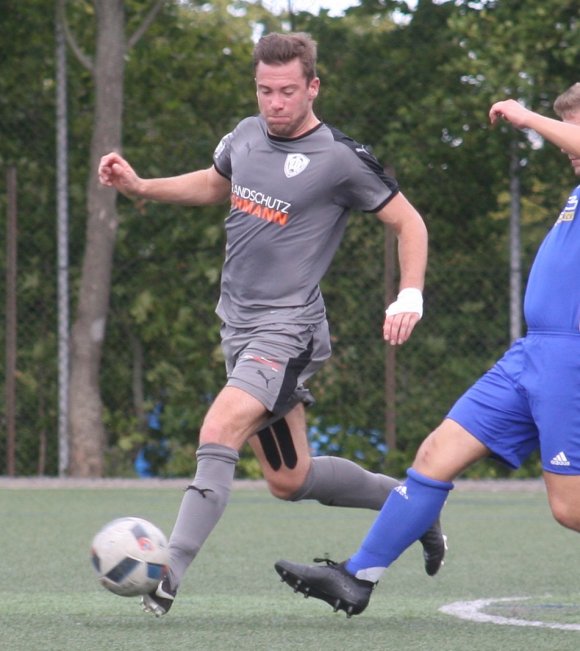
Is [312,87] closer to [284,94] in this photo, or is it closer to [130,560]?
[284,94]

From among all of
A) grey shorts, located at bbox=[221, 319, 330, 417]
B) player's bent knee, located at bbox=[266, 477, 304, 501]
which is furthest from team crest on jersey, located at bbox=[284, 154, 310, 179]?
player's bent knee, located at bbox=[266, 477, 304, 501]

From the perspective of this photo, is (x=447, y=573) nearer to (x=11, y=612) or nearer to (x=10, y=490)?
(x=11, y=612)

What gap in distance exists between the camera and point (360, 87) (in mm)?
12984

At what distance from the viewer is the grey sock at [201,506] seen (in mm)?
5062

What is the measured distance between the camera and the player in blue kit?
485 centimetres

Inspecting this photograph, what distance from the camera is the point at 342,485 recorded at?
6035 millimetres

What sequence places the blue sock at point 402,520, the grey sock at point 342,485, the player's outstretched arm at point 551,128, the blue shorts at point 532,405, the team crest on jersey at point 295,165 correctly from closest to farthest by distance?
the player's outstretched arm at point 551,128 < the blue shorts at point 532,405 < the blue sock at point 402,520 < the team crest on jersey at point 295,165 < the grey sock at point 342,485

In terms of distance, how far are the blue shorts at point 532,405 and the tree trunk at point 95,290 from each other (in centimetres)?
796

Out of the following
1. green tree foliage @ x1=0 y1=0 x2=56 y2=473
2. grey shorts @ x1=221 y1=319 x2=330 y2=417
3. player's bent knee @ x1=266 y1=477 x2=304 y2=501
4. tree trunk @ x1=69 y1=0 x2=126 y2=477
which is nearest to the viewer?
grey shorts @ x1=221 y1=319 x2=330 y2=417

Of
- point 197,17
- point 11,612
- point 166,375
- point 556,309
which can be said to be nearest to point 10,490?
point 166,375

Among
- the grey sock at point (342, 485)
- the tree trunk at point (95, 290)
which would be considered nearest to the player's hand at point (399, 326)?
the grey sock at point (342, 485)

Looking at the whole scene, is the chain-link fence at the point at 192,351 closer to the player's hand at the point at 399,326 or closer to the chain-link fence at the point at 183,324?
the chain-link fence at the point at 183,324

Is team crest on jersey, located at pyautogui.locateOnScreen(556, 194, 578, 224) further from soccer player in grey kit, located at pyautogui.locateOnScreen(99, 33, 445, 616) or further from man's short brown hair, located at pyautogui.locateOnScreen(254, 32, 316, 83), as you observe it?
man's short brown hair, located at pyautogui.locateOnScreen(254, 32, 316, 83)

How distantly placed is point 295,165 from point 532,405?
1.29 m
